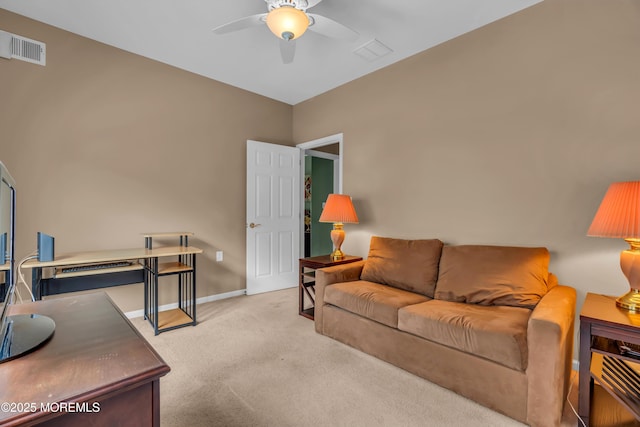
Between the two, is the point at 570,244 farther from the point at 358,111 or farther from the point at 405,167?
the point at 358,111

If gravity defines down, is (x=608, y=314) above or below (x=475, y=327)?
above

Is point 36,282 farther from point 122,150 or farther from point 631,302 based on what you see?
point 631,302

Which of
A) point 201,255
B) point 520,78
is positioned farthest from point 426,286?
point 201,255

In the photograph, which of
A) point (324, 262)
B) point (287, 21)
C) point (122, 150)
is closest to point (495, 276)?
point (324, 262)

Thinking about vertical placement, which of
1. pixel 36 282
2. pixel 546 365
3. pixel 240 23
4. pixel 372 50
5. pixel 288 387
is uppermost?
pixel 372 50

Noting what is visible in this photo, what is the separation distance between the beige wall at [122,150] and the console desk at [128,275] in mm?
211

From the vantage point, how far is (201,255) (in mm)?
3625

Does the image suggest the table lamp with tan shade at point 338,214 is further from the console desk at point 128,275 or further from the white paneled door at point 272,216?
the console desk at point 128,275

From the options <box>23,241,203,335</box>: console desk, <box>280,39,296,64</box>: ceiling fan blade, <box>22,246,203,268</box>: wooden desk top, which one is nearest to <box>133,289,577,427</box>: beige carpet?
<box>23,241,203,335</box>: console desk

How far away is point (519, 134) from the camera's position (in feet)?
7.80

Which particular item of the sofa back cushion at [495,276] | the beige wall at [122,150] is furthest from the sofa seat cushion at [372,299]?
the beige wall at [122,150]

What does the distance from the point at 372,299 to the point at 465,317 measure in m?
0.67

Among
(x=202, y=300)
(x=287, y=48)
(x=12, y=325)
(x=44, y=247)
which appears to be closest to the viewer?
(x=12, y=325)

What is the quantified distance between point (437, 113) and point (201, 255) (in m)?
3.02
